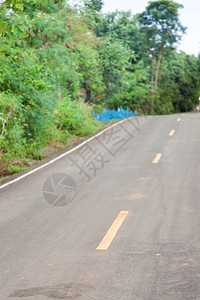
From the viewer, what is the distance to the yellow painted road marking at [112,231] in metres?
6.89

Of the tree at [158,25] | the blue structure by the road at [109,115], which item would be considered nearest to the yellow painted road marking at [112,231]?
the blue structure by the road at [109,115]

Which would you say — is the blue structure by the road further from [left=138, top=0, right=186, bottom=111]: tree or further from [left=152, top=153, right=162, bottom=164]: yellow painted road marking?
[left=138, top=0, right=186, bottom=111]: tree

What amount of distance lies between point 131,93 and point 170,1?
1705 cm

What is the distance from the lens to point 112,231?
7625 mm

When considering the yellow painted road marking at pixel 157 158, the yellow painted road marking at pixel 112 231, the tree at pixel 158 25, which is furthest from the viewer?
the tree at pixel 158 25

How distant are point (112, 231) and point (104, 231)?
0.15 meters

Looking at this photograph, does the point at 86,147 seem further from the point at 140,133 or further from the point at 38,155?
the point at 140,133

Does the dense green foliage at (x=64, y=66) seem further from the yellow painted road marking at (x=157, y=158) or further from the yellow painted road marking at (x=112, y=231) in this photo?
the yellow painted road marking at (x=157, y=158)

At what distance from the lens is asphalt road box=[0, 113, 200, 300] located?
17.6 ft

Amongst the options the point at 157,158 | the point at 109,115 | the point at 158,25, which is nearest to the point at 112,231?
the point at 157,158

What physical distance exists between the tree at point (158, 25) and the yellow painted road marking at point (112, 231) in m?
52.6

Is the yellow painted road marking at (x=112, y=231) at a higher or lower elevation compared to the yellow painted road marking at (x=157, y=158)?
higher

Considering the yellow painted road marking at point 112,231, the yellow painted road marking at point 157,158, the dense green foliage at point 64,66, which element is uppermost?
the dense green foliage at point 64,66

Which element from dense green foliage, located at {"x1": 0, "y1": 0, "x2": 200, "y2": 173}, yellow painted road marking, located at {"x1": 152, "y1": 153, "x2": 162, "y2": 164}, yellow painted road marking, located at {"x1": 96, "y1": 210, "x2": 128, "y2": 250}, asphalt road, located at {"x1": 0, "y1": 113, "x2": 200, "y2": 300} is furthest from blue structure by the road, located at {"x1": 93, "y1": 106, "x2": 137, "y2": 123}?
yellow painted road marking, located at {"x1": 96, "y1": 210, "x2": 128, "y2": 250}
